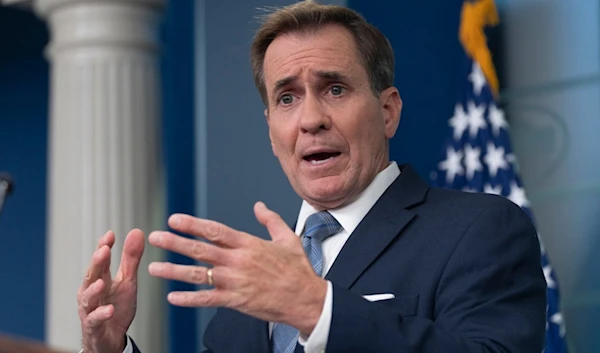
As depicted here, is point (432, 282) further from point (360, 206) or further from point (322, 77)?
point (322, 77)

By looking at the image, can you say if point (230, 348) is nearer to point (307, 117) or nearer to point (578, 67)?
point (307, 117)

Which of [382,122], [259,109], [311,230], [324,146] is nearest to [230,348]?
[311,230]

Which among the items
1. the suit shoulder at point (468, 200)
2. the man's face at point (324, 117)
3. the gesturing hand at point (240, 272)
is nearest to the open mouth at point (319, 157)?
the man's face at point (324, 117)

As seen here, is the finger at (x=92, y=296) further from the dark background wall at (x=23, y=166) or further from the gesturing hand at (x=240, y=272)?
the dark background wall at (x=23, y=166)

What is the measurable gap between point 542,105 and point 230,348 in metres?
2.90

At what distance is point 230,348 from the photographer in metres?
2.21

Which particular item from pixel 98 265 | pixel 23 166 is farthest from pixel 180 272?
pixel 23 166

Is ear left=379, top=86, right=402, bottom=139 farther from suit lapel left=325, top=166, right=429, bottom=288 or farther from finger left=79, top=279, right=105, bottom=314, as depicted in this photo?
finger left=79, top=279, right=105, bottom=314

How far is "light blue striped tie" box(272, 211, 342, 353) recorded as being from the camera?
208cm

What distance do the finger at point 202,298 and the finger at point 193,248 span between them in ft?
0.16

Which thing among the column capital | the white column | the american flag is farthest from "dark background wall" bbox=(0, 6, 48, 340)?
the american flag

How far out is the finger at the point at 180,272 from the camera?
5.34 ft

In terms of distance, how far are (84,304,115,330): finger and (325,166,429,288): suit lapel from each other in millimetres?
428

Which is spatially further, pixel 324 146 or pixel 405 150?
pixel 405 150
